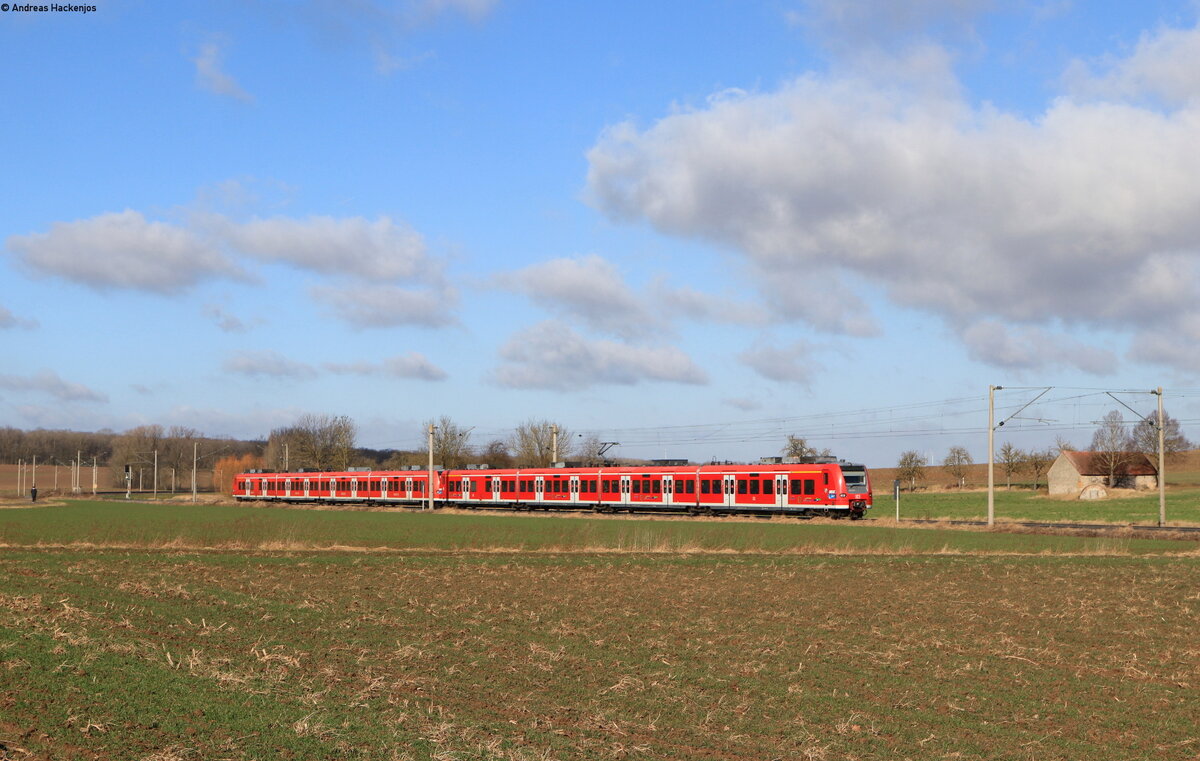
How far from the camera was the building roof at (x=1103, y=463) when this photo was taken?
108 meters

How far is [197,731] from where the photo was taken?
10.5 meters

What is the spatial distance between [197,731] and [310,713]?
1.23 meters

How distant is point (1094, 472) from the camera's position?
107812 millimetres

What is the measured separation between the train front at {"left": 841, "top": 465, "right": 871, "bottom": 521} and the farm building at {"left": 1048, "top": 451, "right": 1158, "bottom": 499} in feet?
181

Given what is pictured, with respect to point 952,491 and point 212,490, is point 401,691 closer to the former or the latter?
point 952,491

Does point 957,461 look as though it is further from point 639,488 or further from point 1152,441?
point 639,488

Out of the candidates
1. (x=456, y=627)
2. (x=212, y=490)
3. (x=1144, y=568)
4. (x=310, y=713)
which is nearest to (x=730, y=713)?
(x=310, y=713)

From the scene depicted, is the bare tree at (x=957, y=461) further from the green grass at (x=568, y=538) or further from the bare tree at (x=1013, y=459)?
the green grass at (x=568, y=538)

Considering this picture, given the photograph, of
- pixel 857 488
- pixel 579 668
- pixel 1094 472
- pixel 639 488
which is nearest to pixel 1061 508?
pixel 857 488

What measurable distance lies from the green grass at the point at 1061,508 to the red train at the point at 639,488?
32.0ft

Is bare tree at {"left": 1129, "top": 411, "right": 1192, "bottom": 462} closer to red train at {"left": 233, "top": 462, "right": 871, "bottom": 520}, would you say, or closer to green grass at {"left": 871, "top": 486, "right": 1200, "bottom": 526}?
green grass at {"left": 871, "top": 486, "right": 1200, "bottom": 526}

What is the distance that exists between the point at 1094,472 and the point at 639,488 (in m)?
63.1

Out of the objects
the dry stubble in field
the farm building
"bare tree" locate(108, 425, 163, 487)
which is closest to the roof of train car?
the dry stubble in field

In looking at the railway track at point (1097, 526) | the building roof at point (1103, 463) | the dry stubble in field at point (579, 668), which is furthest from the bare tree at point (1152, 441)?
the dry stubble in field at point (579, 668)
